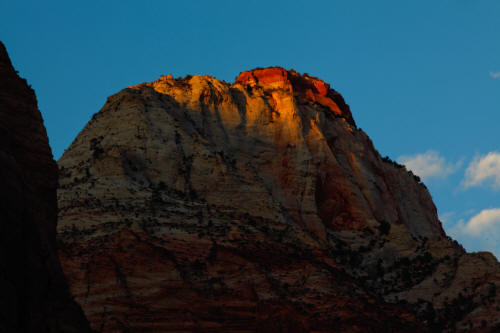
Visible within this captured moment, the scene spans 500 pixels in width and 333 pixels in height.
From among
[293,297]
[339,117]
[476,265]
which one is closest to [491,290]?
[476,265]

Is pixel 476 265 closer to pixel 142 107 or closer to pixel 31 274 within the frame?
pixel 142 107

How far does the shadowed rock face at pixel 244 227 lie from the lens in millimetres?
36969

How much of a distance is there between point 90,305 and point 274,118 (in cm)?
3343

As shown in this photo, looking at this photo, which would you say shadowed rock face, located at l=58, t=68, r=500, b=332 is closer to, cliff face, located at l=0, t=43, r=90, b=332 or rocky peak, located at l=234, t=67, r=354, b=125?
rocky peak, located at l=234, t=67, r=354, b=125

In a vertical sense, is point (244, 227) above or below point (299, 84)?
below

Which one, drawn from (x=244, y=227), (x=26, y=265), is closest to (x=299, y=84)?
(x=244, y=227)

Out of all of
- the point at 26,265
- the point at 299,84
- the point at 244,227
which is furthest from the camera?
the point at 299,84

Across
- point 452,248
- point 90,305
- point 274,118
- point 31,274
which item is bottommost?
point 31,274

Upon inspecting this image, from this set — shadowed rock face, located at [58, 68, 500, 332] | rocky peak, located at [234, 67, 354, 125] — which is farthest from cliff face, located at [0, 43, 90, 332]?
rocky peak, located at [234, 67, 354, 125]

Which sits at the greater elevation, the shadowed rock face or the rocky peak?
the rocky peak

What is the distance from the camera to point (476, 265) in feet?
157

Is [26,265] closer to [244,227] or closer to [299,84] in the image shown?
[244,227]

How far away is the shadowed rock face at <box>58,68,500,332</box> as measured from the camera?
37.0 m

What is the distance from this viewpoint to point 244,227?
4356 cm
